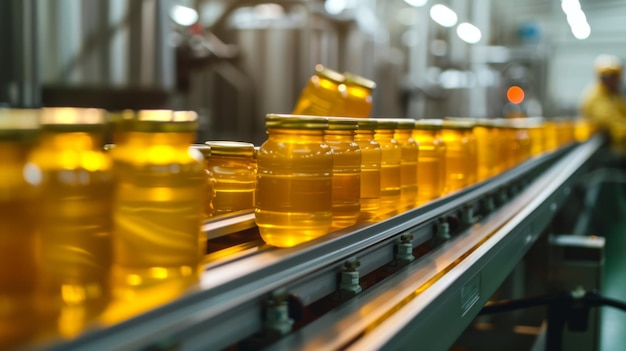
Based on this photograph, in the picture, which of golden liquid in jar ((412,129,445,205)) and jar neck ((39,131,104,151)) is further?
golden liquid in jar ((412,129,445,205))

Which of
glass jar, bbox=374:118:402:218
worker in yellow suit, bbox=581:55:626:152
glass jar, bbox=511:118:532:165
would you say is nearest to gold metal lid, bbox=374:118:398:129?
glass jar, bbox=374:118:402:218

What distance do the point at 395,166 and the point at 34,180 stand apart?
1.02m

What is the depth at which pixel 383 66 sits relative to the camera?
695 cm

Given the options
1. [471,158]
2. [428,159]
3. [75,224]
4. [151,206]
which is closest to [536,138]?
[471,158]

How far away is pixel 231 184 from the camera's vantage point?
138cm

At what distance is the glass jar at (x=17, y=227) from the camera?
0.60m

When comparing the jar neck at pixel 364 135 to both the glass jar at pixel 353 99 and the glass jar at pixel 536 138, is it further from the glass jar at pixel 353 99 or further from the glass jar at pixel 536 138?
the glass jar at pixel 536 138

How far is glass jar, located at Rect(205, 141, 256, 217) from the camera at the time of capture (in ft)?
4.36

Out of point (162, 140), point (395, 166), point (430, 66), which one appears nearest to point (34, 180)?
point (162, 140)

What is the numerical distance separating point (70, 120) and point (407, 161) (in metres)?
1.02

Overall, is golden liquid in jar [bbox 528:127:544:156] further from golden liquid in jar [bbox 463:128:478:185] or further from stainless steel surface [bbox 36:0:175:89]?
stainless steel surface [bbox 36:0:175:89]

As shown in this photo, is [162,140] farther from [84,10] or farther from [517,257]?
[84,10]

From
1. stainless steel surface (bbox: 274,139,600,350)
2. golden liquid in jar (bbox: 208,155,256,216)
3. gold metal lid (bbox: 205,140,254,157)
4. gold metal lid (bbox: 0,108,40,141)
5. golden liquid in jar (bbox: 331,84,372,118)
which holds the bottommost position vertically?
stainless steel surface (bbox: 274,139,600,350)

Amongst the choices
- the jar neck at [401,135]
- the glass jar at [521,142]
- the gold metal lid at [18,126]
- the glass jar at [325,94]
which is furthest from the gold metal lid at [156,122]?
the glass jar at [521,142]
